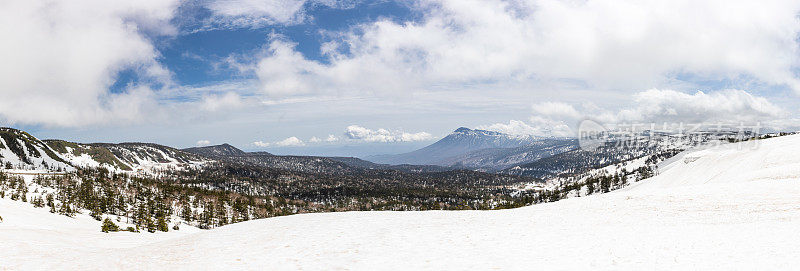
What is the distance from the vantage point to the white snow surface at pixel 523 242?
13.6 m

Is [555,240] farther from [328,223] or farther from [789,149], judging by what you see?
[789,149]

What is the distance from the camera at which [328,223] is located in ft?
80.3

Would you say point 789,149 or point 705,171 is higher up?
point 789,149

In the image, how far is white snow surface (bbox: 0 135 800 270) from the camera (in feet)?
44.7

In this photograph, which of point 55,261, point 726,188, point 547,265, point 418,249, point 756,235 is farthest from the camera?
point 726,188

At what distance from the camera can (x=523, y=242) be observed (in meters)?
17.5

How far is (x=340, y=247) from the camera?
1747 centimetres

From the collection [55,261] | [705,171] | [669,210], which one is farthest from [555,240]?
[705,171]

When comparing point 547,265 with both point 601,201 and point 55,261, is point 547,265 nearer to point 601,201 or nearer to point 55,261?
point 601,201

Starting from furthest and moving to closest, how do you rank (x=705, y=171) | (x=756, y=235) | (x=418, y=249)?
(x=705, y=171) → (x=418, y=249) → (x=756, y=235)

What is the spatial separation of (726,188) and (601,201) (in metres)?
11.4

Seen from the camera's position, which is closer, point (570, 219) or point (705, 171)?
point (570, 219)

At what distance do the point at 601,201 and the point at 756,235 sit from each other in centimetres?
1538

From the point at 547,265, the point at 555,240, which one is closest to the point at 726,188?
the point at 555,240
